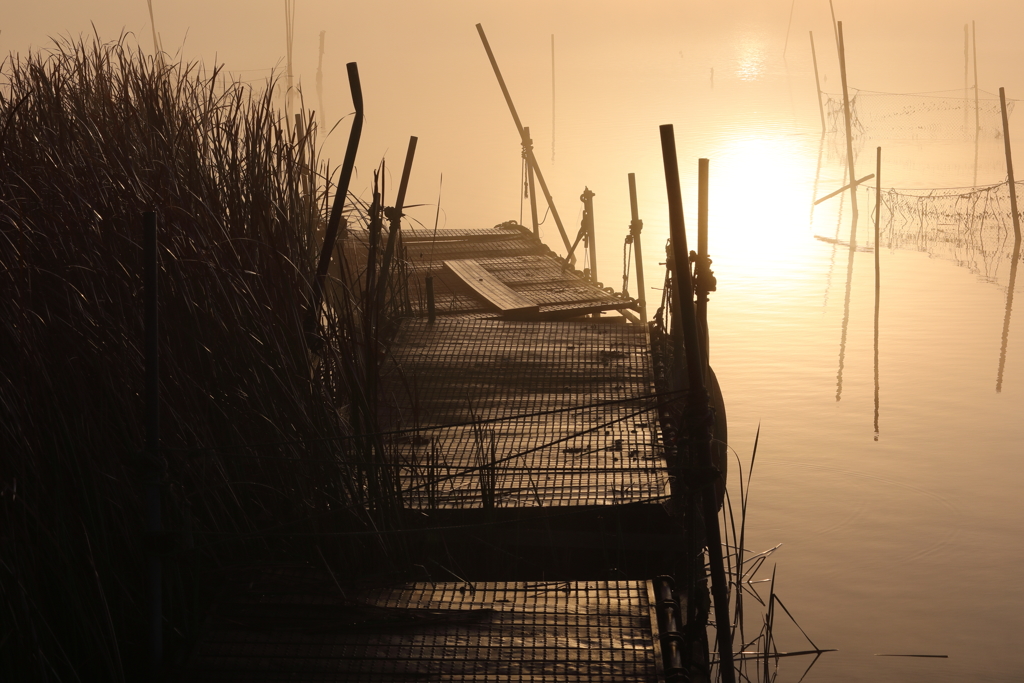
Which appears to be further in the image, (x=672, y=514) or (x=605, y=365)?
(x=605, y=365)

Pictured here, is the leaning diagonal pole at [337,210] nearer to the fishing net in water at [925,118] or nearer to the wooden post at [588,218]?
the wooden post at [588,218]

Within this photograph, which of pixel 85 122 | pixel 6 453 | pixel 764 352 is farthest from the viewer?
pixel 764 352

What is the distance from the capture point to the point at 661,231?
11508mm

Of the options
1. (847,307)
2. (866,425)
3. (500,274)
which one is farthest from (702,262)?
(847,307)

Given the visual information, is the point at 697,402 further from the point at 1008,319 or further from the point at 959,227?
the point at 959,227

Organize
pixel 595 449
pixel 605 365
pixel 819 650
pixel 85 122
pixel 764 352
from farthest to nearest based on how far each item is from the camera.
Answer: pixel 764 352, pixel 605 365, pixel 85 122, pixel 819 650, pixel 595 449

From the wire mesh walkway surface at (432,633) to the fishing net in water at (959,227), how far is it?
8446 mm

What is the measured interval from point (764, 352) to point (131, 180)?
5.12 metres

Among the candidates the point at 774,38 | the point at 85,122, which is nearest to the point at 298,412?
the point at 85,122

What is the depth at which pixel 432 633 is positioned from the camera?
270 centimetres

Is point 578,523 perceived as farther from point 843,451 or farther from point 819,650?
point 843,451

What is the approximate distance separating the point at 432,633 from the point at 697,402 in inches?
32.8

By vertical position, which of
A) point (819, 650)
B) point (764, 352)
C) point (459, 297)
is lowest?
point (819, 650)

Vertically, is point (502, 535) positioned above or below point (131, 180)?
below
